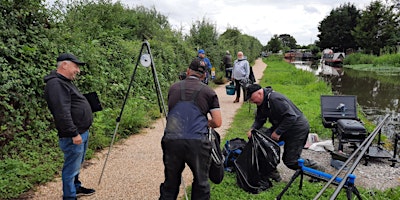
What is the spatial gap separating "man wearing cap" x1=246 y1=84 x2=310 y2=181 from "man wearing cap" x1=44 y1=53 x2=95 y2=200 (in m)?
2.24

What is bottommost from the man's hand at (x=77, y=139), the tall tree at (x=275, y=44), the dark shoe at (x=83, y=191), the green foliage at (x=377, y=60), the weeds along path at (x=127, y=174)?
the green foliage at (x=377, y=60)

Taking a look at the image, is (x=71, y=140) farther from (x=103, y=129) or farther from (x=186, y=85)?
(x=103, y=129)

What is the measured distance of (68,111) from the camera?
327 centimetres

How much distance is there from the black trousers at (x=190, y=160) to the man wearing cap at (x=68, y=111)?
1082 mm

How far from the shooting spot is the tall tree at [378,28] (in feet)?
128

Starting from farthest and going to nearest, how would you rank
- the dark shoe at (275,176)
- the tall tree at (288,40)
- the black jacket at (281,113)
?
1. the tall tree at (288,40)
2. the dark shoe at (275,176)
3. the black jacket at (281,113)

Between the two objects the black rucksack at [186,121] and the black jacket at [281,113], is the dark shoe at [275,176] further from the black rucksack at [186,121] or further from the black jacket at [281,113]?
the black rucksack at [186,121]

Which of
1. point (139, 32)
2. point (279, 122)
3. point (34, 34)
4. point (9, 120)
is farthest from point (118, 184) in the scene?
point (139, 32)

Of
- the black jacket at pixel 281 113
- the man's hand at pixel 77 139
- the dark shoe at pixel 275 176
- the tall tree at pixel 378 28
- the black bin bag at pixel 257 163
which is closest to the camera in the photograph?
the man's hand at pixel 77 139

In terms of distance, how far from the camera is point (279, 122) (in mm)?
4578

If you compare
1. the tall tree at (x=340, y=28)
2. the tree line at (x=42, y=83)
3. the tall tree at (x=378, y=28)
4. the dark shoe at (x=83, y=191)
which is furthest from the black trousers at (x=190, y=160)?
the tall tree at (x=340, y=28)

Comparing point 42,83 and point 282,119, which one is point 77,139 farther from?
point 282,119

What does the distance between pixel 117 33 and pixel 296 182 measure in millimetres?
6918

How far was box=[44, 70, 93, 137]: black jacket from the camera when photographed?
3223 mm
